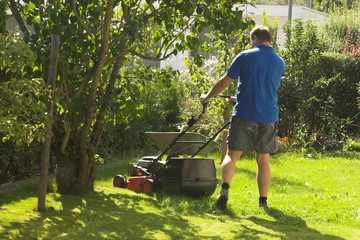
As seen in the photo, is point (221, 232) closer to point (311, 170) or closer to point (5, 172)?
point (5, 172)

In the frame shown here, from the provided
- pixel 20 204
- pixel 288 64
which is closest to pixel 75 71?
pixel 20 204

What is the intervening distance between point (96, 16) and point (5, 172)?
2.85 meters

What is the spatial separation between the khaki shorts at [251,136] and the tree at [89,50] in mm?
997

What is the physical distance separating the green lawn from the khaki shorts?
67cm

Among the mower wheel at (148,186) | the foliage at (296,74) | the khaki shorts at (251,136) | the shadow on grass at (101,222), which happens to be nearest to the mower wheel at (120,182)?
the mower wheel at (148,186)

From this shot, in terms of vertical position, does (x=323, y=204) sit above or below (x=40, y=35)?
below

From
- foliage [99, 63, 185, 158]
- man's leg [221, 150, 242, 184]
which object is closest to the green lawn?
man's leg [221, 150, 242, 184]

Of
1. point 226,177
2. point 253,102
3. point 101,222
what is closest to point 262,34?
point 253,102

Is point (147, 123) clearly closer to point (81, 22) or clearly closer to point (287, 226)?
point (81, 22)

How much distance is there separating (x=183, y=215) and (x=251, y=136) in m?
1.06

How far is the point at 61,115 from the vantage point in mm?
6711

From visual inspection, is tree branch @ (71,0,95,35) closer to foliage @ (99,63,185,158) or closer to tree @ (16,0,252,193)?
tree @ (16,0,252,193)

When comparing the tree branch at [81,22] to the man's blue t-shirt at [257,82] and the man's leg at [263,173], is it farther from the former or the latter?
the man's leg at [263,173]

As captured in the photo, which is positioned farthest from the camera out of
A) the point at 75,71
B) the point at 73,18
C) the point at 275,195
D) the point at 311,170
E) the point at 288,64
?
the point at 288,64
